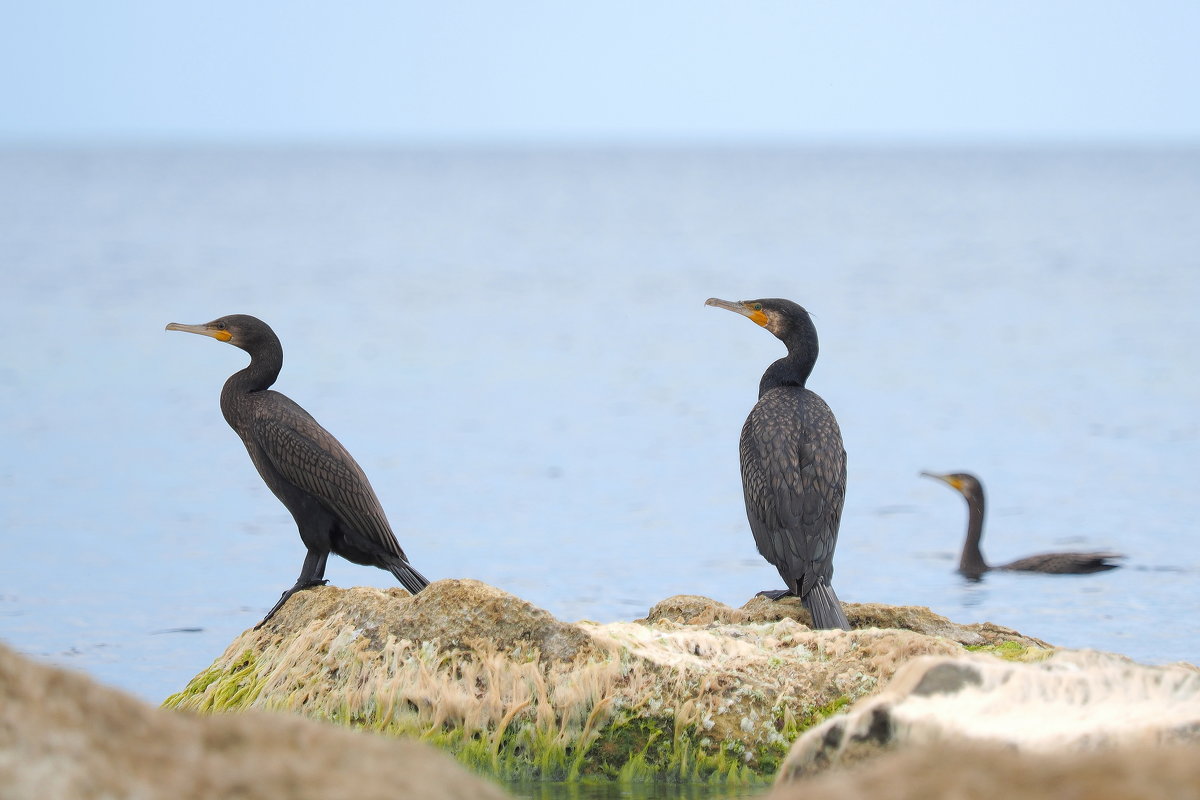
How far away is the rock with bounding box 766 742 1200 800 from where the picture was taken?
2.29m

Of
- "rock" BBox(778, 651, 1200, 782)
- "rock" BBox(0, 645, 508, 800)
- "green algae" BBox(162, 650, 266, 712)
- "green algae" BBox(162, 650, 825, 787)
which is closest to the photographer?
"rock" BBox(0, 645, 508, 800)

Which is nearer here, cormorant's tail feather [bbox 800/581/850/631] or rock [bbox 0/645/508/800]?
rock [bbox 0/645/508/800]

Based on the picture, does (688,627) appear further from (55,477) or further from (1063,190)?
(1063,190)

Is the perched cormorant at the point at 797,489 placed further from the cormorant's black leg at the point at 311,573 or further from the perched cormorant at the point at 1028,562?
the perched cormorant at the point at 1028,562

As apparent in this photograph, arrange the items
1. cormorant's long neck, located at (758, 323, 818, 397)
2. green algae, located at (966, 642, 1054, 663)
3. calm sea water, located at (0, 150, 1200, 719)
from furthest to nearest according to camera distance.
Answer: calm sea water, located at (0, 150, 1200, 719), cormorant's long neck, located at (758, 323, 818, 397), green algae, located at (966, 642, 1054, 663)

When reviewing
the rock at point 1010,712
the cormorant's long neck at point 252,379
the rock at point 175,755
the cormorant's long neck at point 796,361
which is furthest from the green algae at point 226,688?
the rock at point 175,755

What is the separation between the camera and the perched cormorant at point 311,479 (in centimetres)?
672

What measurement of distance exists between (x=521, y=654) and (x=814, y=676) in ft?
2.96

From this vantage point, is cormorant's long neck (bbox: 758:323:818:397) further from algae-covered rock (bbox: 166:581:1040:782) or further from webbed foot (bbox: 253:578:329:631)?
webbed foot (bbox: 253:578:329:631)

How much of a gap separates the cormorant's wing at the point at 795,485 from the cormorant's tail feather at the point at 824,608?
0.12 ft

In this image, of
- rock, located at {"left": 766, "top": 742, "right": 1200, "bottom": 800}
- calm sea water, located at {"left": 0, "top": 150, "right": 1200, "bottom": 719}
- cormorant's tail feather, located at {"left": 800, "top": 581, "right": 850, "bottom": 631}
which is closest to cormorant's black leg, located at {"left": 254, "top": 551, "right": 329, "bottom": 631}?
cormorant's tail feather, located at {"left": 800, "top": 581, "right": 850, "bottom": 631}

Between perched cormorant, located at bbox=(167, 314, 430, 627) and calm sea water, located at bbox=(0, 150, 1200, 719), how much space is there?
2512 millimetres

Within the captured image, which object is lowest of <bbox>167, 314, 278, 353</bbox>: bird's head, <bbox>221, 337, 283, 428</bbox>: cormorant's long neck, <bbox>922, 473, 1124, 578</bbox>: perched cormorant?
<bbox>922, 473, 1124, 578</bbox>: perched cormorant

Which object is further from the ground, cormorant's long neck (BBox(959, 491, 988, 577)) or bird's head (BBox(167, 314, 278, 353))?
bird's head (BBox(167, 314, 278, 353))
